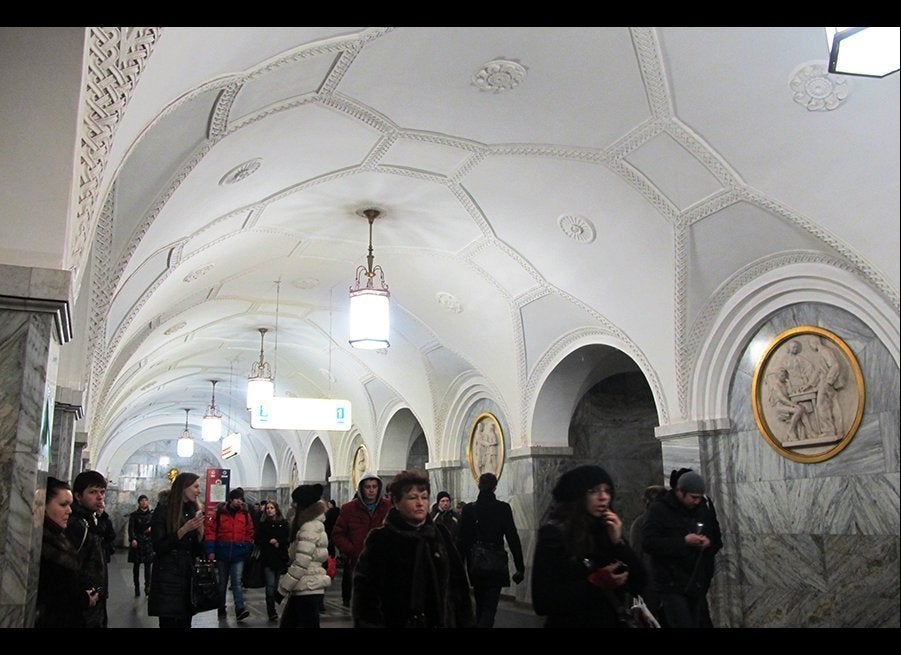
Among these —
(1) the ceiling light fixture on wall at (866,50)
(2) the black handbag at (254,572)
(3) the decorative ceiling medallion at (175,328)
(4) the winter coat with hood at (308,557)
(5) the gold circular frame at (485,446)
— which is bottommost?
(2) the black handbag at (254,572)

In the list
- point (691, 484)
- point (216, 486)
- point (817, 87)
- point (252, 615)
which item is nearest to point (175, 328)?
point (216, 486)

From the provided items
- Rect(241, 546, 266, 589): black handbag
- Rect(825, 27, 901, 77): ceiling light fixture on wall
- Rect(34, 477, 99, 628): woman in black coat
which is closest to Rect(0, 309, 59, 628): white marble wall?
Rect(34, 477, 99, 628): woman in black coat

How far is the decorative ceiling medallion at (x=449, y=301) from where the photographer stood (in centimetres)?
1102

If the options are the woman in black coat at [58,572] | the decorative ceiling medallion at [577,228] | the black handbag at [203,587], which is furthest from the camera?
the decorative ceiling medallion at [577,228]

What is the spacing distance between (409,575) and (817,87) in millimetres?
4390

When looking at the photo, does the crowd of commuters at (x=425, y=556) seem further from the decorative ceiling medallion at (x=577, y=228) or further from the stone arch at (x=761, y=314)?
the decorative ceiling medallion at (x=577, y=228)

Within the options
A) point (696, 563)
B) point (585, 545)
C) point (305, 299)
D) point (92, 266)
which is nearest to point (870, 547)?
point (696, 563)

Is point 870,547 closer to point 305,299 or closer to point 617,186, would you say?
point 617,186

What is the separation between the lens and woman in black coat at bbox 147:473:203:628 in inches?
195

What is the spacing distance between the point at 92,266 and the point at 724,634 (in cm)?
556

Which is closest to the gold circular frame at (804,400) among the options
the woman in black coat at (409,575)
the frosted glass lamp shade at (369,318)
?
the frosted glass lamp shade at (369,318)

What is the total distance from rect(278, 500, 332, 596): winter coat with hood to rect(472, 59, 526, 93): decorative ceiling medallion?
3344 mm

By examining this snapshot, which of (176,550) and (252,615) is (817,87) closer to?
(176,550)

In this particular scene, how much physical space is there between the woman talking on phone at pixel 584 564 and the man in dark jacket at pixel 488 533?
10.1 ft
